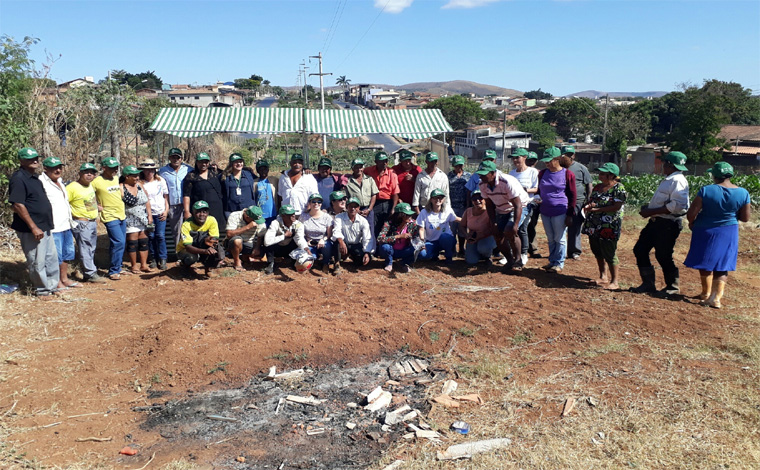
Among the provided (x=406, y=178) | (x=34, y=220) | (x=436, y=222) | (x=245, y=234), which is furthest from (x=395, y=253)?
(x=34, y=220)

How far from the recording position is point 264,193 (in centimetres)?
791

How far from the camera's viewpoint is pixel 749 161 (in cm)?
3741

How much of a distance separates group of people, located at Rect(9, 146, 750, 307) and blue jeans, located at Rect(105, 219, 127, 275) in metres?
0.01

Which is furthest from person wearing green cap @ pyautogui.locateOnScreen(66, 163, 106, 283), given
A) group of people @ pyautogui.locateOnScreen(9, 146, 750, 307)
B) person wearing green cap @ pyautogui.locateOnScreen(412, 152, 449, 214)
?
person wearing green cap @ pyautogui.locateOnScreen(412, 152, 449, 214)

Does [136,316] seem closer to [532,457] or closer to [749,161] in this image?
[532,457]

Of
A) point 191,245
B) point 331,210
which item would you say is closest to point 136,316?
point 191,245

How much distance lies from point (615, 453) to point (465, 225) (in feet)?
14.7

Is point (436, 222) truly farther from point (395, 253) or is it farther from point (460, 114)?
point (460, 114)

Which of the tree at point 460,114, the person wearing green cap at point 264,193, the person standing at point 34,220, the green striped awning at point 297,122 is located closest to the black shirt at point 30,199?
the person standing at point 34,220

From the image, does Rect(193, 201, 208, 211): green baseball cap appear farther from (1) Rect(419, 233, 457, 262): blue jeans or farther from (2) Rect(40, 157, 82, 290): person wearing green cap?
(1) Rect(419, 233, 457, 262): blue jeans

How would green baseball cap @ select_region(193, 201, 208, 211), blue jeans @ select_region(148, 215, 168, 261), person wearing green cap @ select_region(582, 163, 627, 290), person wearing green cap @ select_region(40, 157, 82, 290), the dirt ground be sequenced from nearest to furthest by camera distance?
the dirt ground, person wearing green cap @ select_region(40, 157, 82, 290), person wearing green cap @ select_region(582, 163, 627, 290), green baseball cap @ select_region(193, 201, 208, 211), blue jeans @ select_region(148, 215, 168, 261)

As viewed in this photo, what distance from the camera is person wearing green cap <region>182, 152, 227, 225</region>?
7.56 m

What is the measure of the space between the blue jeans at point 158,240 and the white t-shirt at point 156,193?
4.5 inches

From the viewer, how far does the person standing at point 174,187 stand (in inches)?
315
